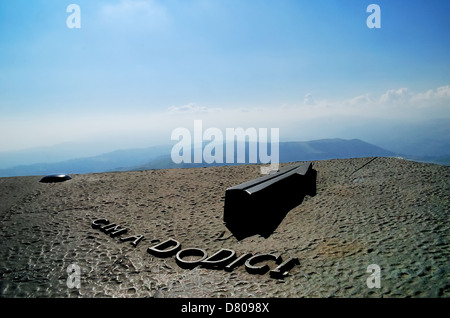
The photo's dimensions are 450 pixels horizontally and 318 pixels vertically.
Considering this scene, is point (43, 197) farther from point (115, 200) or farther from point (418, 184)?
point (418, 184)

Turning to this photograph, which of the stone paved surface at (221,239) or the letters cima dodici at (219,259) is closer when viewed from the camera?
the stone paved surface at (221,239)

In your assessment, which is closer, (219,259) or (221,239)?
(219,259)

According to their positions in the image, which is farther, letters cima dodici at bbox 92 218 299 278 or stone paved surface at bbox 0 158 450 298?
letters cima dodici at bbox 92 218 299 278

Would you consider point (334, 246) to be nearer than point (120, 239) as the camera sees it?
Yes

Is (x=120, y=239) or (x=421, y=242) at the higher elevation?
(x=421, y=242)
